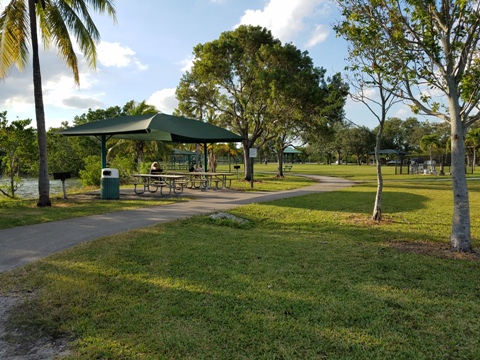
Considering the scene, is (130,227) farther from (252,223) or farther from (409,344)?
(409,344)

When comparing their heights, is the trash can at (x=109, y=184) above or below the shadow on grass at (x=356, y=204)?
above

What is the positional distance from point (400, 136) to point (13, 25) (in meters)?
84.8

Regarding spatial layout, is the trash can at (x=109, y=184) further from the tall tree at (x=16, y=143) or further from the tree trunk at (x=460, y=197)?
the tree trunk at (x=460, y=197)

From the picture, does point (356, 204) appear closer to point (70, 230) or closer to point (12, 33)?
point (70, 230)

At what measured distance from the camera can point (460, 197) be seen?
554cm

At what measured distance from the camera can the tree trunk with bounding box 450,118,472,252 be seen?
5.49 m

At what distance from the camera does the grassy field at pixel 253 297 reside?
2.78m

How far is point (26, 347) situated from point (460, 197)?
Result: 19.9 feet

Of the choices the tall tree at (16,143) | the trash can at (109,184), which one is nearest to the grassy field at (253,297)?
the trash can at (109,184)

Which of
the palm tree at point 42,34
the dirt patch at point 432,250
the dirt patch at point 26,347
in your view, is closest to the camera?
the dirt patch at point 26,347

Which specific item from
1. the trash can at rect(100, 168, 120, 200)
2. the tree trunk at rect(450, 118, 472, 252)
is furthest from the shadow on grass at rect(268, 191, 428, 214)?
the trash can at rect(100, 168, 120, 200)

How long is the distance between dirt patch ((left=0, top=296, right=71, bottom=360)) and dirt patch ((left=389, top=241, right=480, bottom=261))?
5.03 m

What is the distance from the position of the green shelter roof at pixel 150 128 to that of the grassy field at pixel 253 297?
268 inches

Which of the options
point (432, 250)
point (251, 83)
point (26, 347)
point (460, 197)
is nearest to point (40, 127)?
point (26, 347)
